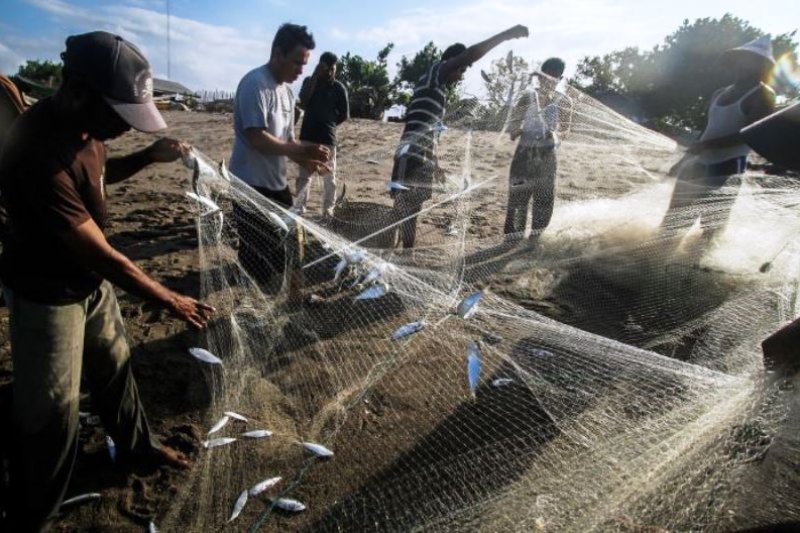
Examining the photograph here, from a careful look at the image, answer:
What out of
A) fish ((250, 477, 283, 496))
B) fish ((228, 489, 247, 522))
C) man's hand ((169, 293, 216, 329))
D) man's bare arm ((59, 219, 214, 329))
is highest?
man's bare arm ((59, 219, 214, 329))

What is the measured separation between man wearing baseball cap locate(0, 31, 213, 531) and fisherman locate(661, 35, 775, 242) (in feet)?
13.1

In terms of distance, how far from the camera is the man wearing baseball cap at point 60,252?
1.57 metres

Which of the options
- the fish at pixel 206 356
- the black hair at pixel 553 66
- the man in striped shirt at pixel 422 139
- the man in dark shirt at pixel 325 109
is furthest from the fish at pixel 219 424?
the black hair at pixel 553 66

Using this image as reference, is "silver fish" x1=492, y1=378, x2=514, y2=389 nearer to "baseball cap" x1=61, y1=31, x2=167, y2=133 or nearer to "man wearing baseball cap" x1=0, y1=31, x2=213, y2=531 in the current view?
"man wearing baseball cap" x1=0, y1=31, x2=213, y2=531

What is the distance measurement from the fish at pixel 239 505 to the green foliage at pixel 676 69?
36.9 meters

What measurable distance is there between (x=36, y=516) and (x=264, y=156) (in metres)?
2.34

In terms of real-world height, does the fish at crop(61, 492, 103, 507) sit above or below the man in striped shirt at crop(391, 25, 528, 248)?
below

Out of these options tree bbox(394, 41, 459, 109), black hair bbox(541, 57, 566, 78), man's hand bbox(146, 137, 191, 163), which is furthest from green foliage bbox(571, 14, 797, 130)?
man's hand bbox(146, 137, 191, 163)

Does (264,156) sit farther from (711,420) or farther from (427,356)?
(711,420)

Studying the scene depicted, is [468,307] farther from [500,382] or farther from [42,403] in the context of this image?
[42,403]

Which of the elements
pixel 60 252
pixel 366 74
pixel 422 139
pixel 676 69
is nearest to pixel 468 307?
pixel 60 252

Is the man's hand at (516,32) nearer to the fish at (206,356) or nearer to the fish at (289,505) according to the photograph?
the fish at (206,356)

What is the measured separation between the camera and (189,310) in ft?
6.01

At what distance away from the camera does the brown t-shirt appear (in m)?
1.55
